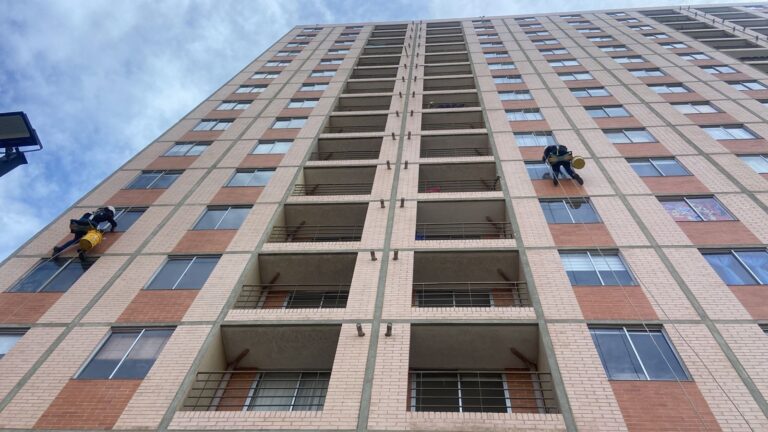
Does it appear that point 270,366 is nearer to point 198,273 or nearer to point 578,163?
point 198,273

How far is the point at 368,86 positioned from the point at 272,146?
1021 centimetres

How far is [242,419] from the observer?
8.04m

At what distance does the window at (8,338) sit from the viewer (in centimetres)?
1011

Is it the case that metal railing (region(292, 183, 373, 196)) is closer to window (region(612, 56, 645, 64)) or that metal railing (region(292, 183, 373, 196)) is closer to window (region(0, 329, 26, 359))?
window (region(0, 329, 26, 359))

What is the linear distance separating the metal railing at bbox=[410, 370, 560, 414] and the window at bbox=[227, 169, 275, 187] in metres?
9.84

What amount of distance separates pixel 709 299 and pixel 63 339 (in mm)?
15384

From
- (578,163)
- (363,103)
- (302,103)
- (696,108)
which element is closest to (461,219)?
(578,163)

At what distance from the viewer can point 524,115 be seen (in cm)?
2005

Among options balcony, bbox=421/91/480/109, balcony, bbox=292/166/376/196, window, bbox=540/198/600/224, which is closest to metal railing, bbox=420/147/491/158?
balcony, bbox=292/166/376/196

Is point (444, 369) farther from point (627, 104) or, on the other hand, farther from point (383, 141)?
point (627, 104)

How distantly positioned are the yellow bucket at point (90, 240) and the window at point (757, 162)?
854 inches

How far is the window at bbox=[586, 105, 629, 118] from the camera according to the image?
63.2ft

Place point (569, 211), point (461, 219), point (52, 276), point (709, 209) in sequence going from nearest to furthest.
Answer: point (52, 276)
point (709, 209)
point (569, 211)
point (461, 219)

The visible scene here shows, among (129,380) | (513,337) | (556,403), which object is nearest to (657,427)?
(556,403)
